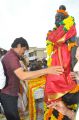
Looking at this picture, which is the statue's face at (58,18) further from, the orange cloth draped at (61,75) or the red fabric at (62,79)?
the red fabric at (62,79)

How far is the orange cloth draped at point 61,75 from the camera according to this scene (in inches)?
148

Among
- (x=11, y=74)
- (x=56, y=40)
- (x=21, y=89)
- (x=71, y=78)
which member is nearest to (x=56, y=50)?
(x=56, y=40)

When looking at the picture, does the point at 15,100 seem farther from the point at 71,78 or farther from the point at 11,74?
the point at 71,78

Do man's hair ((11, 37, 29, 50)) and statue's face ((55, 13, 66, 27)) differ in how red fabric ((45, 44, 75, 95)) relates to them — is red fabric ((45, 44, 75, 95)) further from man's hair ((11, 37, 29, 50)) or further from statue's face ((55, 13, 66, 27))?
man's hair ((11, 37, 29, 50))

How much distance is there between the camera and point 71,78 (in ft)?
12.1

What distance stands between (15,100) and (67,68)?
4.36 ft

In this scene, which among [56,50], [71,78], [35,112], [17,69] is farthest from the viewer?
[35,112]

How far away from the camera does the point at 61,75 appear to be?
3.75m

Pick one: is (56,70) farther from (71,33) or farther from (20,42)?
(20,42)

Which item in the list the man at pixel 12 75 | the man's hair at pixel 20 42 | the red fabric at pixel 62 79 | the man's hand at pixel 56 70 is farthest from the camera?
the man's hair at pixel 20 42

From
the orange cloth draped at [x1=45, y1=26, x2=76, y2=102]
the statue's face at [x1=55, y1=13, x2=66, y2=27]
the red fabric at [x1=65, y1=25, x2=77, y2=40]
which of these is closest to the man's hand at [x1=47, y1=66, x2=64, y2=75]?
the orange cloth draped at [x1=45, y1=26, x2=76, y2=102]

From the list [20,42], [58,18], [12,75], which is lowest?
[12,75]

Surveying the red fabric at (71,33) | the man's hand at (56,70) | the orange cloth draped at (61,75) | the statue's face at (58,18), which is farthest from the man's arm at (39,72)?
the statue's face at (58,18)

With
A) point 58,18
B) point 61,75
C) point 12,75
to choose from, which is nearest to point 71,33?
point 58,18
